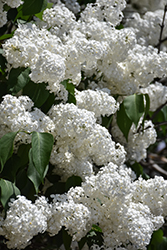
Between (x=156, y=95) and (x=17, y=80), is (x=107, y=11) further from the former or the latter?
(x=17, y=80)

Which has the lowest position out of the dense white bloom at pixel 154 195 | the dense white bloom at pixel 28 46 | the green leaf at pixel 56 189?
the green leaf at pixel 56 189

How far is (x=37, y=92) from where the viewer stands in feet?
7.13

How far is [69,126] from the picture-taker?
207 cm

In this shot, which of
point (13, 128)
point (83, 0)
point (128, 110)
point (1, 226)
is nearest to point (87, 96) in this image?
point (128, 110)

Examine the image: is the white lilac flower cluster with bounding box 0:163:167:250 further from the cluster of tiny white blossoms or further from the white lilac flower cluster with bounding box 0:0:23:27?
the white lilac flower cluster with bounding box 0:0:23:27

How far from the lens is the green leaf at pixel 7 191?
6.20 feet

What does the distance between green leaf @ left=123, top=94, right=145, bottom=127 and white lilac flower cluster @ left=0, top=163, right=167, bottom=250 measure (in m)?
0.45

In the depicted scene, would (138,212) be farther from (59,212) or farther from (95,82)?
(95,82)

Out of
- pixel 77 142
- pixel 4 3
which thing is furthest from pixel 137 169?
A: pixel 4 3

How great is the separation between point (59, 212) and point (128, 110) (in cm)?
86

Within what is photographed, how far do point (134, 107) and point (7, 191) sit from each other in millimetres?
1037

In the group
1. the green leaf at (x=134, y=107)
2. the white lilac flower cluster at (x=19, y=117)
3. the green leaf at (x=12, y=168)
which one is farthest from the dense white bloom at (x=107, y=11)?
the green leaf at (x=12, y=168)

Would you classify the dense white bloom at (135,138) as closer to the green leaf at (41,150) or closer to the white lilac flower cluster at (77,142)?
the white lilac flower cluster at (77,142)

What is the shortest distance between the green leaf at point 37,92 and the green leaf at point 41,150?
293 mm
